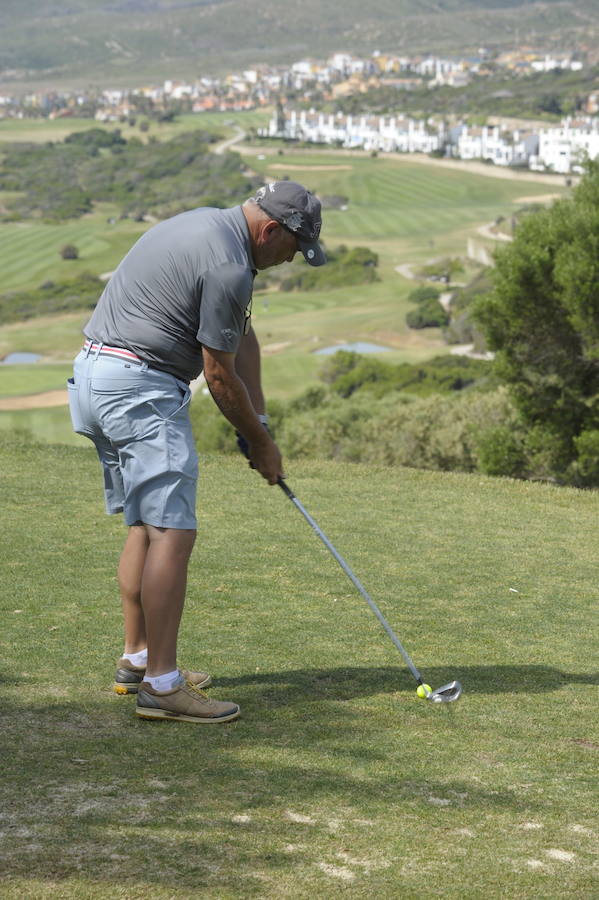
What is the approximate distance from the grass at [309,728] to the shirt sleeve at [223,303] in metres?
1.53

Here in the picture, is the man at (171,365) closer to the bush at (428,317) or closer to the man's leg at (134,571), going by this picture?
the man's leg at (134,571)

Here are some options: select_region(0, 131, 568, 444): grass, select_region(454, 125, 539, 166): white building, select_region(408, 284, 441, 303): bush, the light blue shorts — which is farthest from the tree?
select_region(454, 125, 539, 166): white building

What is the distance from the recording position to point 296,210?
467 cm

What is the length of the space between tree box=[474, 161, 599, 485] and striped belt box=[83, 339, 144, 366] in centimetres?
1745

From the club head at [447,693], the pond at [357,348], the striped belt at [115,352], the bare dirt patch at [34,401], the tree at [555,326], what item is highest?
the striped belt at [115,352]

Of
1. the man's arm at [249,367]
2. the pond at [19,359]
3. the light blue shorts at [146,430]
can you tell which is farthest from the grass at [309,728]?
the pond at [19,359]

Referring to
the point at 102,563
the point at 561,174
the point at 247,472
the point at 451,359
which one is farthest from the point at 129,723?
the point at 561,174

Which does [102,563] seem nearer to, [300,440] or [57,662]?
[57,662]

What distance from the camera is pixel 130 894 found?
10.8 feet

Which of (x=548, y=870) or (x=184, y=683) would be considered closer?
(x=548, y=870)

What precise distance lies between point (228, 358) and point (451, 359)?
69.9m

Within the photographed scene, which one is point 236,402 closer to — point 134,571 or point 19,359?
point 134,571

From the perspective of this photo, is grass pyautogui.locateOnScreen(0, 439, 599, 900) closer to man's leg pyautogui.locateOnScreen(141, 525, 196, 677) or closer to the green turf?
man's leg pyautogui.locateOnScreen(141, 525, 196, 677)

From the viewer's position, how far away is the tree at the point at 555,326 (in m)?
21.7
